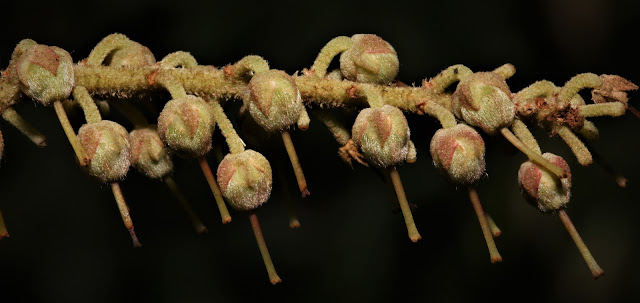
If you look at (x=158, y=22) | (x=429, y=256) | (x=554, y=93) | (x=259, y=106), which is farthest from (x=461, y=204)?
(x=259, y=106)

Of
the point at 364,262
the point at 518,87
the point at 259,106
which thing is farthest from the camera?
the point at 518,87

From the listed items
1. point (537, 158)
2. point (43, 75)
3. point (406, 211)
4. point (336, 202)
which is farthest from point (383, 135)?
point (336, 202)

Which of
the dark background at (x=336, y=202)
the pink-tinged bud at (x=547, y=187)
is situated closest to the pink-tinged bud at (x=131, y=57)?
the pink-tinged bud at (x=547, y=187)

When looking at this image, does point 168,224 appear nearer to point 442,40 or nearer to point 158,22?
point 158,22

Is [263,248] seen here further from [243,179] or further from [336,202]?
[336,202]

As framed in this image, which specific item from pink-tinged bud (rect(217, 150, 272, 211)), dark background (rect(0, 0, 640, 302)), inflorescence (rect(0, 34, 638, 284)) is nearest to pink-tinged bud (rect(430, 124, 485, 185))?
inflorescence (rect(0, 34, 638, 284))
